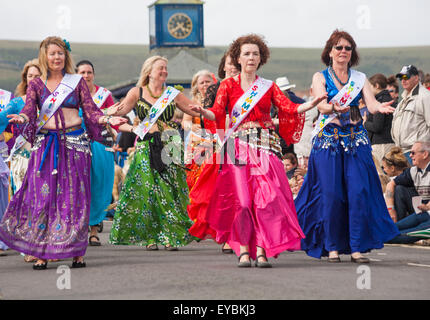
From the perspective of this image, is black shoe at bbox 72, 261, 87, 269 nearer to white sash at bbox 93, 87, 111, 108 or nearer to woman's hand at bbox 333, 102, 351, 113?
woman's hand at bbox 333, 102, 351, 113

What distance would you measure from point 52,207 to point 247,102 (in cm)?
193

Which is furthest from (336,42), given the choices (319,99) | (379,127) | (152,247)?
(379,127)

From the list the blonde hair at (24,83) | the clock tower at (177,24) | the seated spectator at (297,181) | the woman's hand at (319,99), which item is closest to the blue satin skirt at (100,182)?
the blonde hair at (24,83)

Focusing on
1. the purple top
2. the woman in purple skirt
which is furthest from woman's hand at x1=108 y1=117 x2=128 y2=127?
the purple top

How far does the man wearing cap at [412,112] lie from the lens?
12086mm

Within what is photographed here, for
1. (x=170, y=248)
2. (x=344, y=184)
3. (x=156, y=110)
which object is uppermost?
(x=156, y=110)

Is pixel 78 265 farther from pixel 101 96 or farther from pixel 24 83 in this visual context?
pixel 101 96

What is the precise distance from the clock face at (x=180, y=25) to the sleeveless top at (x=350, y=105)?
175ft

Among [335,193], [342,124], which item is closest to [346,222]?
[335,193]

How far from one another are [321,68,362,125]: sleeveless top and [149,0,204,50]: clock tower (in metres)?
53.3

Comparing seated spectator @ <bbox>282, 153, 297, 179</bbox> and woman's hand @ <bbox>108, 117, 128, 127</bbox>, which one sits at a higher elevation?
woman's hand @ <bbox>108, 117, 128, 127</bbox>

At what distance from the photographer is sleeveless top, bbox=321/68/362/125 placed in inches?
337

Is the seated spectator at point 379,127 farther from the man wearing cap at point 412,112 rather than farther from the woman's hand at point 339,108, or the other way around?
the woman's hand at point 339,108

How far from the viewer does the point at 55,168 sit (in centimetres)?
821
